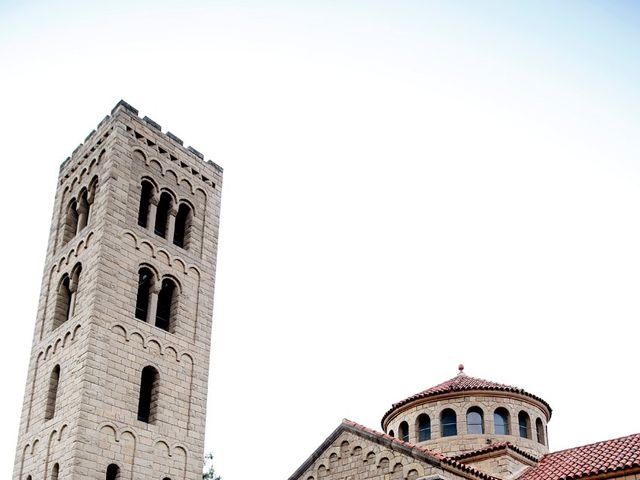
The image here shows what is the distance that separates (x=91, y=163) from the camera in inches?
1014

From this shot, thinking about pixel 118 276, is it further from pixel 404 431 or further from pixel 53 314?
pixel 404 431

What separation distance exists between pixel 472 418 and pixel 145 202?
1294 centimetres

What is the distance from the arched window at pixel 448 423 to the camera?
25.0 m

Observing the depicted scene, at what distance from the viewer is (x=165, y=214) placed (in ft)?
84.6

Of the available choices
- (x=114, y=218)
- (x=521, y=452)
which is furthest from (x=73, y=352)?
(x=521, y=452)

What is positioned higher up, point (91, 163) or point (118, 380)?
point (91, 163)

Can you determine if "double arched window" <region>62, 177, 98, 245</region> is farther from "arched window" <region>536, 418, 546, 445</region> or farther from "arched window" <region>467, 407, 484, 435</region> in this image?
"arched window" <region>536, 418, 546, 445</region>

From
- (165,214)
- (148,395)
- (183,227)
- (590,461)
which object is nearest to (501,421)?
(590,461)

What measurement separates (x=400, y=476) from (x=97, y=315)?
964cm

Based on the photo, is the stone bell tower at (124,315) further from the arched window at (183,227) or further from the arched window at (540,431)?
the arched window at (540,431)

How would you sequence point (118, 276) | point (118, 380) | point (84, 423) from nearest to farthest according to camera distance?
1. point (84, 423)
2. point (118, 380)
3. point (118, 276)

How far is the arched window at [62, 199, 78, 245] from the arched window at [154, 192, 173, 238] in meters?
2.75

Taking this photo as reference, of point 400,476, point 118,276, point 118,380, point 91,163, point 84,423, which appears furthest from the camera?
point 91,163

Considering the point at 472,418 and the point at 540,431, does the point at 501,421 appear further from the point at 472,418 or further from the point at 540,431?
the point at 540,431
